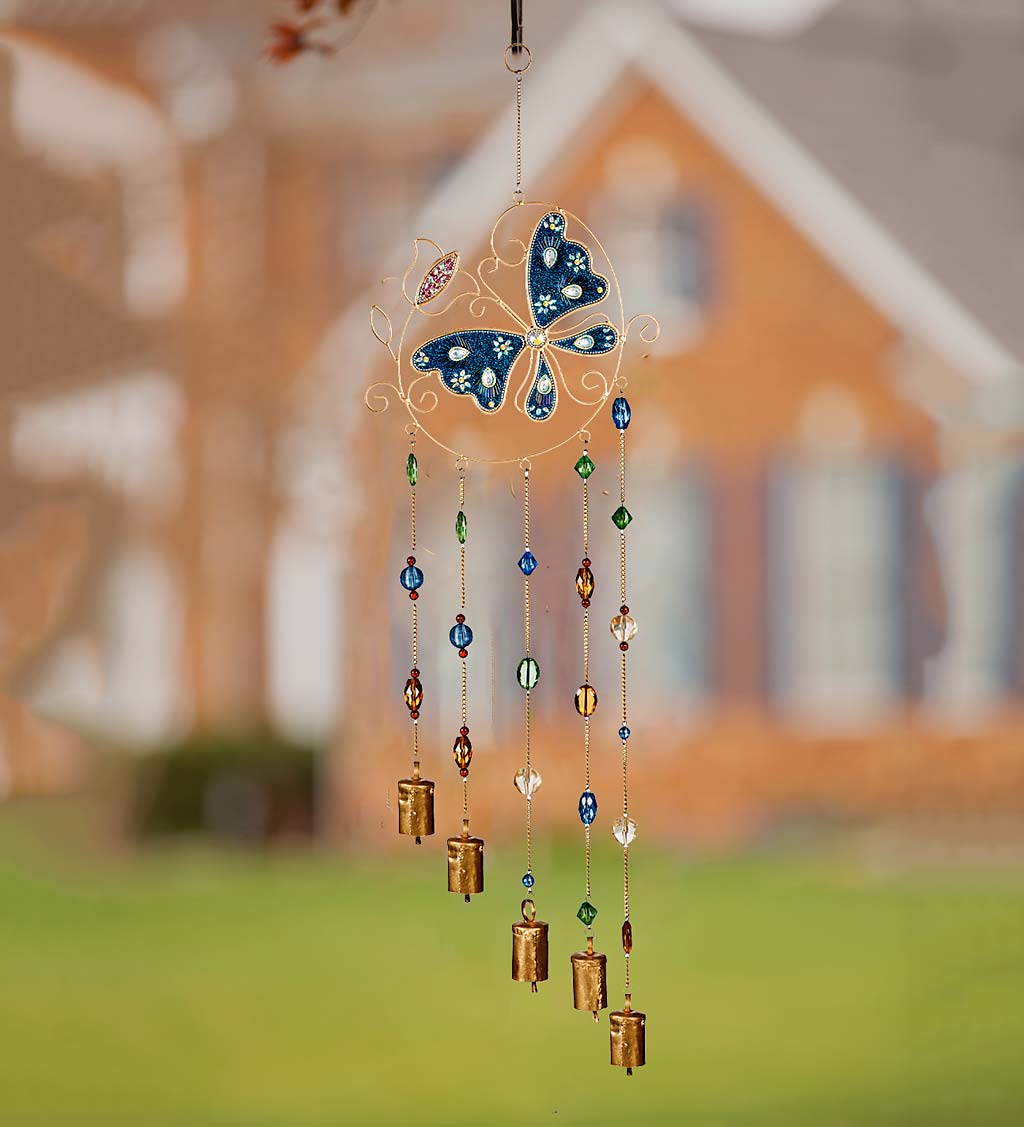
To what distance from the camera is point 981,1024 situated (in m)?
3.94

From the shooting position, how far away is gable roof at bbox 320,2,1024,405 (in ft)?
14.1

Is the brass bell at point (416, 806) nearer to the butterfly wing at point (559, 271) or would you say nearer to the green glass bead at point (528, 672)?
→ the green glass bead at point (528, 672)

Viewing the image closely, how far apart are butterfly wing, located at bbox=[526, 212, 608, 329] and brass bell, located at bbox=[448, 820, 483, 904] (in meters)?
0.86

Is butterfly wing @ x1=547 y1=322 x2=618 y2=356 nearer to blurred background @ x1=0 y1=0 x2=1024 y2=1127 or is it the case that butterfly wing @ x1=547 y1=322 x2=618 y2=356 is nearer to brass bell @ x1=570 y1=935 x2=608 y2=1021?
brass bell @ x1=570 y1=935 x2=608 y2=1021

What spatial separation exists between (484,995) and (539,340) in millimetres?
2011

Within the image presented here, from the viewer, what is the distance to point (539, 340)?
2.52m

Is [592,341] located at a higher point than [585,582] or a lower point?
higher

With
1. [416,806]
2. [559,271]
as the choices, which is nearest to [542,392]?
[559,271]

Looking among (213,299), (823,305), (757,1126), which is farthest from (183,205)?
(757,1126)

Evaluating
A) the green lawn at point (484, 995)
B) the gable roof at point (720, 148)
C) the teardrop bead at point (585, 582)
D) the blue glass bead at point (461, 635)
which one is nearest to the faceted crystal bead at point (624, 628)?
the teardrop bead at point (585, 582)

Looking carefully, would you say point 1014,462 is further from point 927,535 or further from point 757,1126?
point 757,1126

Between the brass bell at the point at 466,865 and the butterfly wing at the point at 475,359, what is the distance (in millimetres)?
709

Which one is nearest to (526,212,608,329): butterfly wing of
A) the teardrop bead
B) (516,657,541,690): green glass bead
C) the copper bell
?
the teardrop bead

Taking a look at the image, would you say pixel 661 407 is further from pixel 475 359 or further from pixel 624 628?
pixel 624 628
